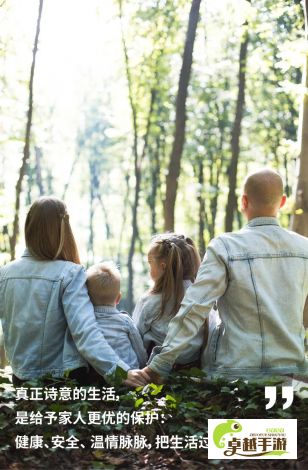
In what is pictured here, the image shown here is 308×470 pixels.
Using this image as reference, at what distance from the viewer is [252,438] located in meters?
2.97

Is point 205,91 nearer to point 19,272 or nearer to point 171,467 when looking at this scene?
point 19,272

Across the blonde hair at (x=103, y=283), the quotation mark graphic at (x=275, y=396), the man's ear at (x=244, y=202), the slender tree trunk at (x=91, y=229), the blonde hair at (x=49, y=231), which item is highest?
the man's ear at (x=244, y=202)

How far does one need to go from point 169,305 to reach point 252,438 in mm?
1377

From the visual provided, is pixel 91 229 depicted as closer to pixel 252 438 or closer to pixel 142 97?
pixel 142 97

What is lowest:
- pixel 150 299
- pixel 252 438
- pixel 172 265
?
pixel 252 438

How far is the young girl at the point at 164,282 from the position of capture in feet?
13.8

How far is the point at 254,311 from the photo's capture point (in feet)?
11.8

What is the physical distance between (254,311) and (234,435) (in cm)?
83

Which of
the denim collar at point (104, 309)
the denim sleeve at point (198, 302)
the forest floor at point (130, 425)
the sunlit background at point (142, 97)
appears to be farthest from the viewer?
the sunlit background at point (142, 97)

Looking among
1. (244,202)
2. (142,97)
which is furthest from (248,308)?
(142,97)

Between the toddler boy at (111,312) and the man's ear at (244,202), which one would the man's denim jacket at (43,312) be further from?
the man's ear at (244,202)

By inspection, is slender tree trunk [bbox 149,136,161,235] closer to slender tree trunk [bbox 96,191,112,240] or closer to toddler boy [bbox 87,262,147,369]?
slender tree trunk [bbox 96,191,112,240]

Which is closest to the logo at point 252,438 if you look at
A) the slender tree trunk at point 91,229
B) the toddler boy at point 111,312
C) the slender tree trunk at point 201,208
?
the toddler boy at point 111,312

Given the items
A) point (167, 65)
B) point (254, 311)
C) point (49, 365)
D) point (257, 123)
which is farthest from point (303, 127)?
point (257, 123)
